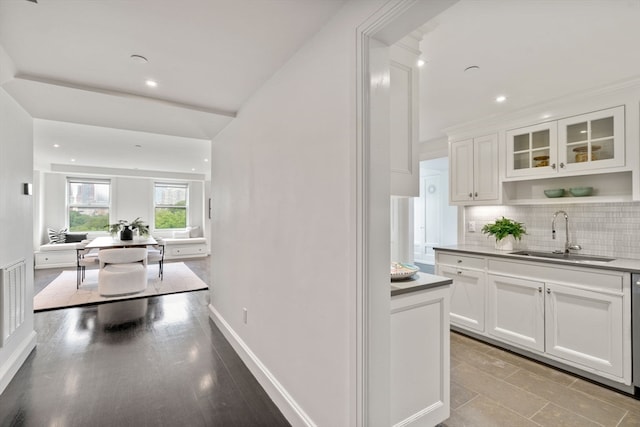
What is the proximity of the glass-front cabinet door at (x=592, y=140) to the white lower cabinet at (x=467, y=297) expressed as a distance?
52.2 inches

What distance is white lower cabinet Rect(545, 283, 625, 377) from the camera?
213 centimetres

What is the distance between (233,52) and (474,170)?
9.38 ft

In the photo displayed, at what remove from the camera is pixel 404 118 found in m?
1.62

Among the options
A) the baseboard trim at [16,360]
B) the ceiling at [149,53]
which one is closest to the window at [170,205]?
the ceiling at [149,53]

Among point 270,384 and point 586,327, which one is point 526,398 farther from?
point 270,384

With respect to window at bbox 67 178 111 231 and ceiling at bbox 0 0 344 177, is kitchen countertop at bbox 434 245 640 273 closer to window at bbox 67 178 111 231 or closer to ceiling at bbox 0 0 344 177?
ceiling at bbox 0 0 344 177

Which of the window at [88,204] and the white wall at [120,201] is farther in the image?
the window at [88,204]

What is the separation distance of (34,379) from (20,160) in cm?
179

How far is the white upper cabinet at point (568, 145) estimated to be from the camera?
2.41 meters

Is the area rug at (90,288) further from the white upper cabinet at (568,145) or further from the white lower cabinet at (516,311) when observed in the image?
the white upper cabinet at (568,145)

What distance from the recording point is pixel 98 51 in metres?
1.81

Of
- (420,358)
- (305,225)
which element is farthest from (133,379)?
(420,358)

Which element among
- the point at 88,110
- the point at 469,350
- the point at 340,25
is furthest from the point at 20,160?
the point at 469,350

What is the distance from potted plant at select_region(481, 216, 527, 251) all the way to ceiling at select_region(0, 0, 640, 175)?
46.7 inches
